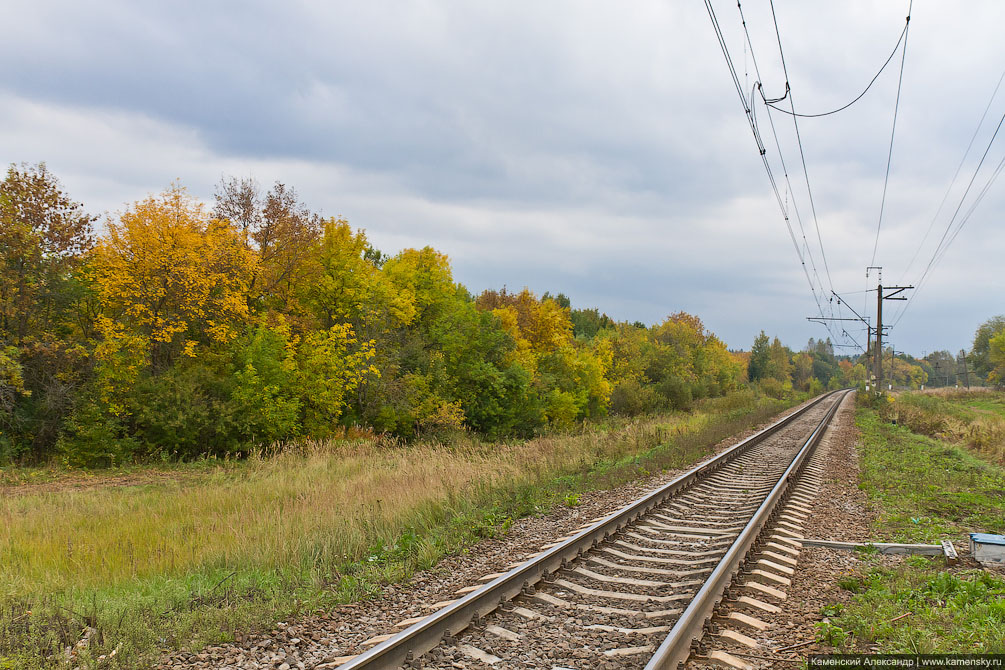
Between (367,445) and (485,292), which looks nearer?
(367,445)

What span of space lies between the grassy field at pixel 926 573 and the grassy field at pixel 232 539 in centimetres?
450

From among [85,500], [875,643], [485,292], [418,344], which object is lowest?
[85,500]

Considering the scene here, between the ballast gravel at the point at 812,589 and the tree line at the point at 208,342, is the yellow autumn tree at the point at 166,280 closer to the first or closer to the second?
the tree line at the point at 208,342

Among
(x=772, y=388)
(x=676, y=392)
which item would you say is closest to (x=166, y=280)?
(x=676, y=392)

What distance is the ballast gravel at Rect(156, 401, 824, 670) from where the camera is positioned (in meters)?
4.66

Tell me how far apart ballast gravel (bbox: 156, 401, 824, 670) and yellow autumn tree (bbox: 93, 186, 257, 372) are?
20056 millimetres

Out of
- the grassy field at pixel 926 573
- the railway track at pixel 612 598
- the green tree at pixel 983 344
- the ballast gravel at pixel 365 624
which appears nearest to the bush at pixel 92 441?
the ballast gravel at pixel 365 624

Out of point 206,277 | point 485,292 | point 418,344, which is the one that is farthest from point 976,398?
point 206,277

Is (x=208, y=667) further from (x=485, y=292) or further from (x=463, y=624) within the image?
(x=485, y=292)

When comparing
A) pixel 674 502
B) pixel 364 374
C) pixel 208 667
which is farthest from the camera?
pixel 364 374

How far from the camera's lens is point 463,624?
5.17m

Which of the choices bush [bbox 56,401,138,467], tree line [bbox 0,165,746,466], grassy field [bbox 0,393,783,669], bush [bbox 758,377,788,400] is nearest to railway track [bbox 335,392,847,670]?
grassy field [bbox 0,393,783,669]

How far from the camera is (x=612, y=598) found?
5.96m

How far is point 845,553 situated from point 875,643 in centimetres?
360
